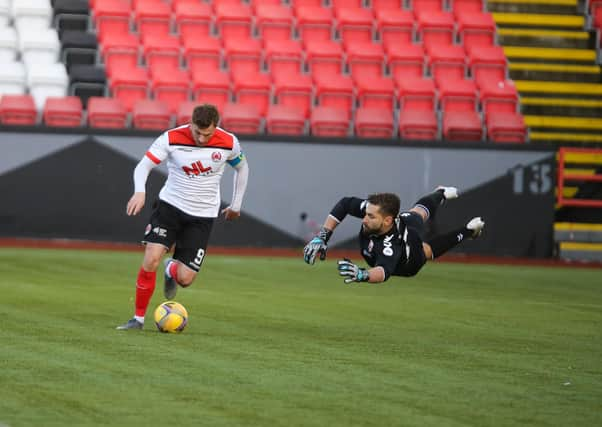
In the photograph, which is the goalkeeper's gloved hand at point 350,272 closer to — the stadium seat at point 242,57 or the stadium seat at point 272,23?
the stadium seat at point 242,57

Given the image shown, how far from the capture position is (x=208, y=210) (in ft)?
41.1

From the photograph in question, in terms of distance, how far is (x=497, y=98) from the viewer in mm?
27781

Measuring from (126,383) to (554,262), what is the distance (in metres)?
18.0

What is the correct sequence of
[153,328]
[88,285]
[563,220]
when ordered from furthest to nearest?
[563,220] < [88,285] < [153,328]

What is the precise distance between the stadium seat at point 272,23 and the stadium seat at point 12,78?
5.27 metres

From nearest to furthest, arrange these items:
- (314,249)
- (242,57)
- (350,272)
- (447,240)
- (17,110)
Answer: (350,272), (314,249), (447,240), (17,110), (242,57)

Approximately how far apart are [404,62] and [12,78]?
27.6 feet

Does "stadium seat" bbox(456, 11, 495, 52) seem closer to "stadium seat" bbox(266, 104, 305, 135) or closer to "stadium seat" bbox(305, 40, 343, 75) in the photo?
"stadium seat" bbox(305, 40, 343, 75)

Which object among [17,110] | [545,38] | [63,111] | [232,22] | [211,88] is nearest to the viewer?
[17,110]

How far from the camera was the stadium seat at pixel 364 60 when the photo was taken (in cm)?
2791

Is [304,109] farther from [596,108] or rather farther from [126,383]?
[126,383]

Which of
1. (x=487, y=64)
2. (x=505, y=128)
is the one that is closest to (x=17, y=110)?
(x=505, y=128)

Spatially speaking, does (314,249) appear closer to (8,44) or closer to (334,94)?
(334,94)

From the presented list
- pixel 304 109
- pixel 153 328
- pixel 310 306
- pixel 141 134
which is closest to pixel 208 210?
pixel 153 328
